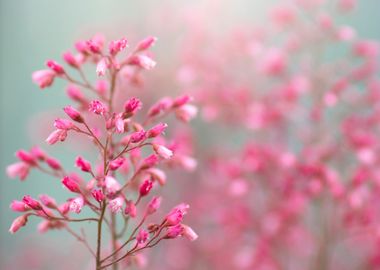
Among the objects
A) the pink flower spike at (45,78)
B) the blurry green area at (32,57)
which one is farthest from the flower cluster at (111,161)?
the blurry green area at (32,57)

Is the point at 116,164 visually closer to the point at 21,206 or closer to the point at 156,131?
the point at 156,131

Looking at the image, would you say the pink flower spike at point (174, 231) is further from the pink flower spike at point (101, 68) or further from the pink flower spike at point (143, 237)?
the pink flower spike at point (101, 68)

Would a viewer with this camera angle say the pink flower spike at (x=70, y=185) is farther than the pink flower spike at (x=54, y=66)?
No

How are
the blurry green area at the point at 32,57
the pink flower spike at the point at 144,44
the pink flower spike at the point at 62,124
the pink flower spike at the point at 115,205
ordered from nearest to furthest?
the pink flower spike at the point at 115,205
the pink flower spike at the point at 62,124
the pink flower spike at the point at 144,44
the blurry green area at the point at 32,57

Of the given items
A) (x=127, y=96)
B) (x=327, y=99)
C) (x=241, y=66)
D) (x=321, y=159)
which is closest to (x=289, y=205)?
(x=321, y=159)

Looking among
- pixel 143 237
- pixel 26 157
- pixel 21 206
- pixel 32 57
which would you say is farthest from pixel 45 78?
pixel 32 57

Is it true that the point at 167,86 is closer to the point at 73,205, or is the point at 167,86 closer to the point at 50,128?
the point at 50,128

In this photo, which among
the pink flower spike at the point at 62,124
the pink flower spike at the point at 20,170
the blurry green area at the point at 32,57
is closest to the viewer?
the pink flower spike at the point at 62,124
